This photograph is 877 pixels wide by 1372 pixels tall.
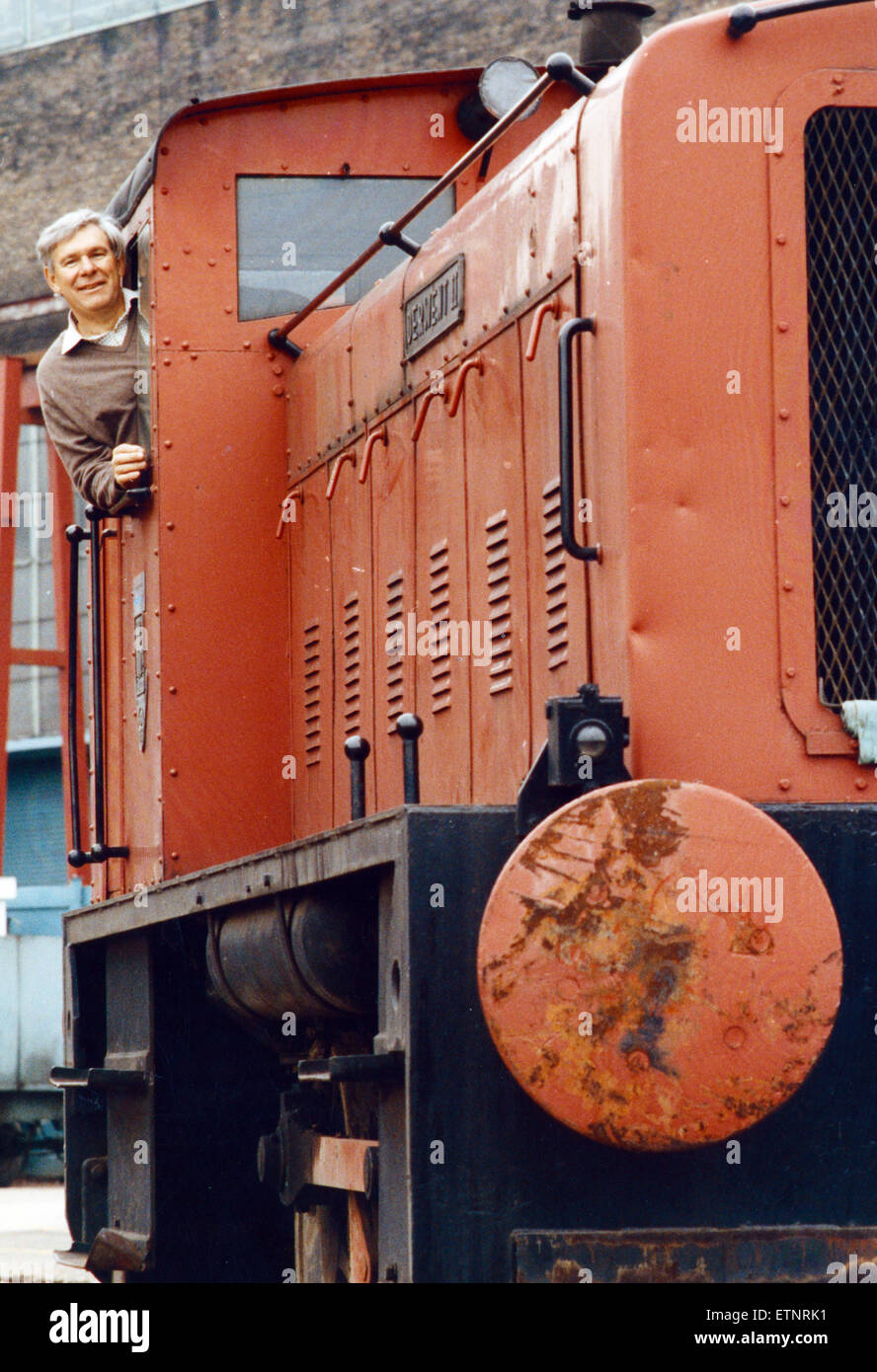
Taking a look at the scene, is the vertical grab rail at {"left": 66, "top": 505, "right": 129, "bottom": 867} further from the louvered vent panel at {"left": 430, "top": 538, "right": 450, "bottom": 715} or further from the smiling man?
the louvered vent panel at {"left": 430, "top": 538, "right": 450, "bottom": 715}

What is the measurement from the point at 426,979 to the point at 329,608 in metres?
2.43

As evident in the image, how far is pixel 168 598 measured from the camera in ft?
20.8

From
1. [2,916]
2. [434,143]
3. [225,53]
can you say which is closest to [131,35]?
[225,53]

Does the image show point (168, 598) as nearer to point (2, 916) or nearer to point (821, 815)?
point (821, 815)

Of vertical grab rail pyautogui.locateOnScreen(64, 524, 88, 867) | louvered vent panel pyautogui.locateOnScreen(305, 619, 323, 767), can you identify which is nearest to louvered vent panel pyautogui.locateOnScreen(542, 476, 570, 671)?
louvered vent panel pyautogui.locateOnScreen(305, 619, 323, 767)

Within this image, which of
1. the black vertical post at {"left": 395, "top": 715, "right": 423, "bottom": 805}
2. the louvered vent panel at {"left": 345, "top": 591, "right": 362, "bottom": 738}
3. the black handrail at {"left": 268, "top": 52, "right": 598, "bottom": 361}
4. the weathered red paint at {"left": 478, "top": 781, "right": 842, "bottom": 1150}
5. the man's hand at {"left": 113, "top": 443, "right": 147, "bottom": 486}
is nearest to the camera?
the weathered red paint at {"left": 478, "top": 781, "right": 842, "bottom": 1150}

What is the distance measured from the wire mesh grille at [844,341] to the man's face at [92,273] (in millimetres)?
2991

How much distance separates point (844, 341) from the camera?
428 cm

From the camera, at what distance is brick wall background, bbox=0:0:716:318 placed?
A: 22.9 meters

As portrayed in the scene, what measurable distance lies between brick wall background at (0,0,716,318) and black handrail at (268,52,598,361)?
17037mm

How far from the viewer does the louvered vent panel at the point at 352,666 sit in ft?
19.5

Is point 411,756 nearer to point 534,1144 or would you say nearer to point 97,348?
point 534,1144

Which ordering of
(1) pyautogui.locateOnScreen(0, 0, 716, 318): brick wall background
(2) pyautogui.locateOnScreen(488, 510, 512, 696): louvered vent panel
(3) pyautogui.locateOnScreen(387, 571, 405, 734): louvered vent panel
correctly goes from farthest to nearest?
(1) pyautogui.locateOnScreen(0, 0, 716, 318): brick wall background, (3) pyautogui.locateOnScreen(387, 571, 405, 734): louvered vent panel, (2) pyautogui.locateOnScreen(488, 510, 512, 696): louvered vent panel

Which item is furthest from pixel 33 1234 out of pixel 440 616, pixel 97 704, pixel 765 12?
pixel 765 12
